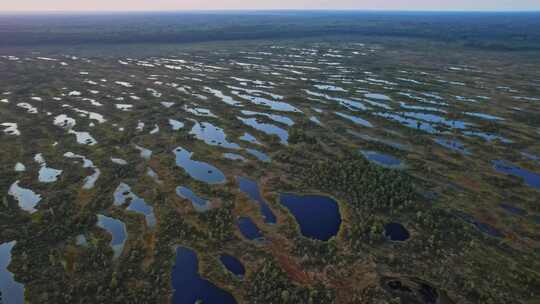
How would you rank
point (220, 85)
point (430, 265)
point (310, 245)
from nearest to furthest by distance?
point (430, 265) < point (310, 245) < point (220, 85)

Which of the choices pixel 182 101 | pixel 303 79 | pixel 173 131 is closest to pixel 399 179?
pixel 173 131

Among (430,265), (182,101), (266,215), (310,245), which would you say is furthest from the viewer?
(182,101)

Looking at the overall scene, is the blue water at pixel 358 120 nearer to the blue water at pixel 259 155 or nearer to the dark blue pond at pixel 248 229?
the blue water at pixel 259 155

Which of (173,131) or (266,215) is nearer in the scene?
(266,215)

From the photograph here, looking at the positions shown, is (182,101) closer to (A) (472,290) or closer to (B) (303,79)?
(B) (303,79)

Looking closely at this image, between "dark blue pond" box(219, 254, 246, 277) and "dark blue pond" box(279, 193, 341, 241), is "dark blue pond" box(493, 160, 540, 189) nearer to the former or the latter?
"dark blue pond" box(279, 193, 341, 241)

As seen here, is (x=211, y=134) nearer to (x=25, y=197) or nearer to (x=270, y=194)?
(x=270, y=194)
